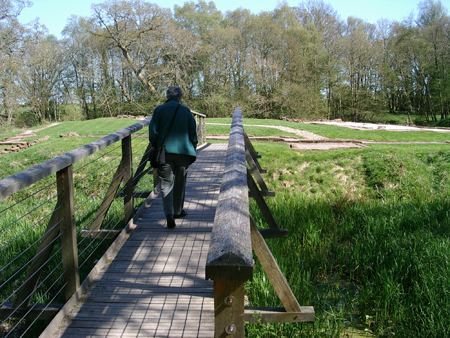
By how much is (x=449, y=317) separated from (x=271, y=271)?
2.21 m

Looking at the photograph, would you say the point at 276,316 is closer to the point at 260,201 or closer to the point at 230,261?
the point at 230,261

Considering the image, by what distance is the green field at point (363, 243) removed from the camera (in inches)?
145

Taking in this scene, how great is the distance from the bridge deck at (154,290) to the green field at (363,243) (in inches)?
23.7

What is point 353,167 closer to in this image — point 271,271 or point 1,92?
point 271,271

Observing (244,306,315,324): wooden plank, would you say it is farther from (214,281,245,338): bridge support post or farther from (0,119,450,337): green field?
(214,281,245,338): bridge support post

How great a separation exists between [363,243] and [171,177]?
2713 mm

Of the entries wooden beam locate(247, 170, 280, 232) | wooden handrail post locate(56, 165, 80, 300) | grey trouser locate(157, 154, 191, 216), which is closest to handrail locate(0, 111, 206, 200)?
wooden handrail post locate(56, 165, 80, 300)

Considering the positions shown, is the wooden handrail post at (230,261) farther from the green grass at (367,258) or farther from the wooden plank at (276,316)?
the green grass at (367,258)

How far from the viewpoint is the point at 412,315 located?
3730mm

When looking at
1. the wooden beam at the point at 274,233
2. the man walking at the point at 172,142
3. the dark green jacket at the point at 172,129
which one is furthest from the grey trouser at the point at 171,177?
the wooden beam at the point at 274,233

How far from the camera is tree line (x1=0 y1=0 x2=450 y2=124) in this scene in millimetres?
32750

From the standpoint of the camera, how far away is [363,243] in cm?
520

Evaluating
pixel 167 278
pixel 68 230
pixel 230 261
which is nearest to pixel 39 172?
pixel 68 230

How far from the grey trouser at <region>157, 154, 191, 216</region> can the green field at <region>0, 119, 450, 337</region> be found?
1.28 meters
